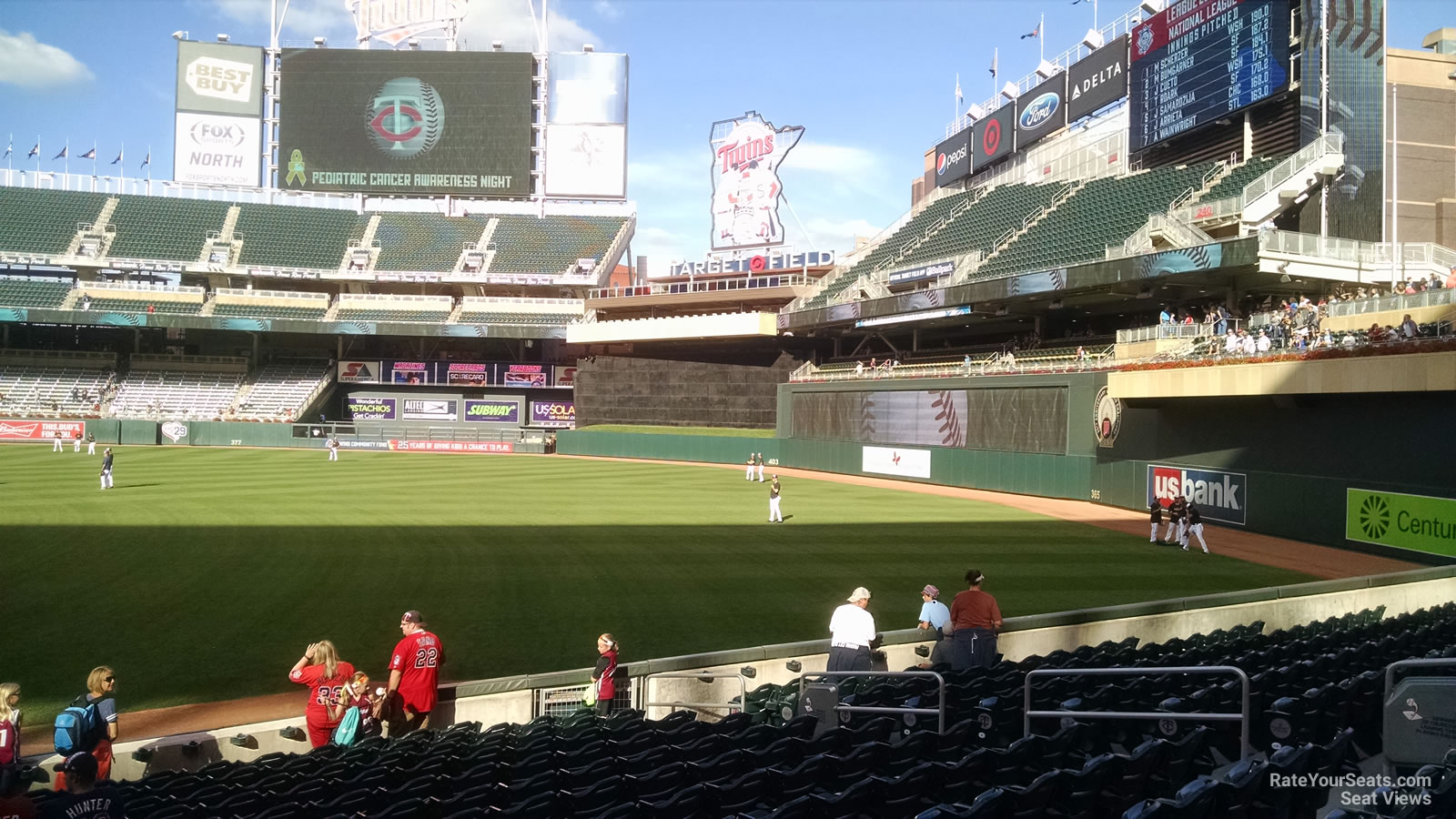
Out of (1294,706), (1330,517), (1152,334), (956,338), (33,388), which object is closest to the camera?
(1294,706)

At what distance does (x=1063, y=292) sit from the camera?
34.9 metres

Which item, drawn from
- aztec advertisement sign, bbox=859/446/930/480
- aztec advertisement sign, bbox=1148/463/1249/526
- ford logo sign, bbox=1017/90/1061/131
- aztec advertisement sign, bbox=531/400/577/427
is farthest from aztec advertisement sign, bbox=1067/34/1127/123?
aztec advertisement sign, bbox=531/400/577/427

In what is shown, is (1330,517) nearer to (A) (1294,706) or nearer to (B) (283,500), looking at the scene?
(A) (1294,706)

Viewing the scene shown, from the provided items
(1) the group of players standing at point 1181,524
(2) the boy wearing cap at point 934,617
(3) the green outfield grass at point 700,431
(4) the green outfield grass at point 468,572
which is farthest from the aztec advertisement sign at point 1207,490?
(3) the green outfield grass at point 700,431

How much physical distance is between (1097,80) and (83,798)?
4627cm

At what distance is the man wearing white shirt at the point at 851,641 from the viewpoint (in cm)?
910

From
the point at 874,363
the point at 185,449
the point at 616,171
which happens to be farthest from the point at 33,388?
the point at 874,363

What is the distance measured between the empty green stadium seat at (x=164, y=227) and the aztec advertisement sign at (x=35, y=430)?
44.2 ft

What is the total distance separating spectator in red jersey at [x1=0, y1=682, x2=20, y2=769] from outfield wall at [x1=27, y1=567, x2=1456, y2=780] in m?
1.06

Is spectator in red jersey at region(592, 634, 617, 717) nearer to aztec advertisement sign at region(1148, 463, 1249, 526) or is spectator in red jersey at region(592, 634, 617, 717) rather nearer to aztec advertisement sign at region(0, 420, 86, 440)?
aztec advertisement sign at region(1148, 463, 1249, 526)

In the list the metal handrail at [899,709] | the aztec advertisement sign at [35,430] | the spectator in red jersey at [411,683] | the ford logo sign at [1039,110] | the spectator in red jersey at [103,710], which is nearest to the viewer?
the spectator in red jersey at [103,710]

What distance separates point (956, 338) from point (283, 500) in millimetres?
31496

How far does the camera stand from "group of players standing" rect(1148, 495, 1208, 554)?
21.7 metres

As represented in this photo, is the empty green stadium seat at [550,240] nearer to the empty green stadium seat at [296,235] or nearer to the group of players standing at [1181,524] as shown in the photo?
the empty green stadium seat at [296,235]
